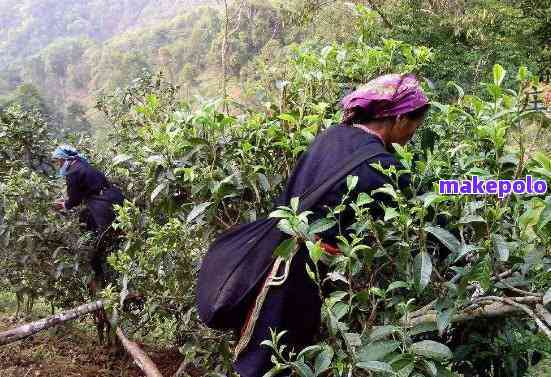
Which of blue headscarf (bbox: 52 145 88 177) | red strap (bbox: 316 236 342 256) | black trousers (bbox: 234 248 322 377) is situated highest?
red strap (bbox: 316 236 342 256)

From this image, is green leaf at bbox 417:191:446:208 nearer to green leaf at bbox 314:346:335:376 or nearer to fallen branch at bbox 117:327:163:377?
green leaf at bbox 314:346:335:376

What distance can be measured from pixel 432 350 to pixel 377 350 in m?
0.14

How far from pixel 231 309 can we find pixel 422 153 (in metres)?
0.90

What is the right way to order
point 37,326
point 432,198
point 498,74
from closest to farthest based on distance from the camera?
point 432,198 → point 498,74 → point 37,326

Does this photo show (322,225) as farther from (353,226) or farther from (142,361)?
(142,361)

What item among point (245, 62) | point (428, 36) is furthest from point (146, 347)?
point (245, 62)

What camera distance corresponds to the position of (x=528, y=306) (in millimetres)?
1268

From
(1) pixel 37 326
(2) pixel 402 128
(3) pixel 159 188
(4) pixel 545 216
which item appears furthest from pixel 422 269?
(1) pixel 37 326

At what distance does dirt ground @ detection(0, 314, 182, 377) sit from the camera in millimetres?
3889

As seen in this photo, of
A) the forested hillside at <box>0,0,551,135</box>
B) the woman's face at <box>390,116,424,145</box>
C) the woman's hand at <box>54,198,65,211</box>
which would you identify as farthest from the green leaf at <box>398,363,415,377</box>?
the woman's hand at <box>54,198,65,211</box>

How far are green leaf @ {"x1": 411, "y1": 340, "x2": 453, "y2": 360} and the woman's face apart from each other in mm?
702

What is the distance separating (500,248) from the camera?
4.13 ft

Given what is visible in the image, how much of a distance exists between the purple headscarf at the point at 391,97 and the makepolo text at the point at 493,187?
0.35 metres

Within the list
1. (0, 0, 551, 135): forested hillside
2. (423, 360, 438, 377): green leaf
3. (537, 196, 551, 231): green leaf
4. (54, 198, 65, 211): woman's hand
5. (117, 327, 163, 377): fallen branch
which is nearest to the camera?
(537, 196, 551, 231): green leaf
